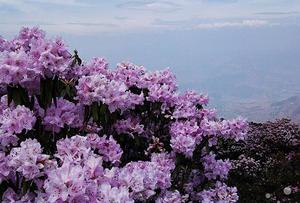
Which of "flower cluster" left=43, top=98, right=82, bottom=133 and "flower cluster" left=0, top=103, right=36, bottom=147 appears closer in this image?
"flower cluster" left=0, top=103, right=36, bottom=147

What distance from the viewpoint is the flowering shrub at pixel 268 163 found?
1263cm

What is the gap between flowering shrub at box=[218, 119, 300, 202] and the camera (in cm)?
1263

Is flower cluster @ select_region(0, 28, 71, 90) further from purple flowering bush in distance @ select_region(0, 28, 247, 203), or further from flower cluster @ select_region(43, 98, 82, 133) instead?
flower cluster @ select_region(43, 98, 82, 133)

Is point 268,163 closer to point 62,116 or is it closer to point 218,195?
point 218,195

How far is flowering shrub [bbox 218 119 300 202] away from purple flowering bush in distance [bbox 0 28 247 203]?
3692mm

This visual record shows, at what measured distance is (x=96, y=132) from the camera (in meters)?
6.38

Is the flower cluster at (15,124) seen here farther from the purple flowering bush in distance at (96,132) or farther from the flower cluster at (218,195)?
the flower cluster at (218,195)

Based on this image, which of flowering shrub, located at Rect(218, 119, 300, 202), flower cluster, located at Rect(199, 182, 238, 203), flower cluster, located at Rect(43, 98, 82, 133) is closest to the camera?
flower cluster, located at Rect(43, 98, 82, 133)

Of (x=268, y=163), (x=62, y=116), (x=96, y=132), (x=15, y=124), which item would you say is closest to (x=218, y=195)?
(x=96, y=132)

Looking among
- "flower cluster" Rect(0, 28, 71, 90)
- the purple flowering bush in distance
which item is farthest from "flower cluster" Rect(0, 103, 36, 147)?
"flower cluster" Rect(0, 28, 71, 90)

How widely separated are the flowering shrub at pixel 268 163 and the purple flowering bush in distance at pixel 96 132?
3692 mm

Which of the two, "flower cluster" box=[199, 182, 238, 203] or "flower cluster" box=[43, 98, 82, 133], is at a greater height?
"flower cluster" box=[43, 98, 82, 133]

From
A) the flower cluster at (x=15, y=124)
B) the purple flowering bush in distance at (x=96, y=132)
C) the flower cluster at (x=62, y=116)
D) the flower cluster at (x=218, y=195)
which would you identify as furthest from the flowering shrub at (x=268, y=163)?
the flower cluster at (x=15, y=124)

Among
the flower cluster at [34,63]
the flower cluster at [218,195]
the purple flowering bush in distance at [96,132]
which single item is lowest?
the flower cluster at [218,195]
